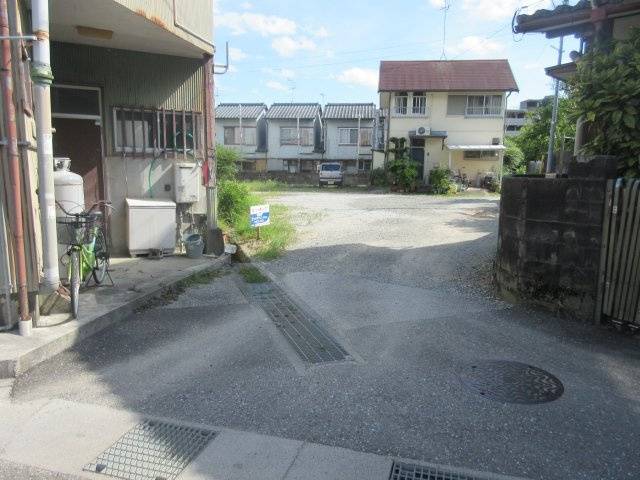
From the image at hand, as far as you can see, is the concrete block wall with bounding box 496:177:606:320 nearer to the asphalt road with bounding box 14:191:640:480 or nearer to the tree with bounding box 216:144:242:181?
the asphalt road with bounding box 14:191:640:480

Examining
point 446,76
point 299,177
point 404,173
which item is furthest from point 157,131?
point 299,177

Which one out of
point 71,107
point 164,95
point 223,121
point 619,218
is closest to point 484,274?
point 619,218

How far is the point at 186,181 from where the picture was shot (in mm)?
8805

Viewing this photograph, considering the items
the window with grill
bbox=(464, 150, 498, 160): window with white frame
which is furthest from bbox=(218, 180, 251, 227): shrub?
bbox=(464, 150, 498, 160): window with white frame

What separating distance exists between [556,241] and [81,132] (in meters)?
7.36

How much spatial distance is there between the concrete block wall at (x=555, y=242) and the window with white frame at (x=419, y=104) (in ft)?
80.6

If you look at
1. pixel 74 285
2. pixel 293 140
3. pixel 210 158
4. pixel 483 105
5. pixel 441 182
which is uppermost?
pixel 483 105

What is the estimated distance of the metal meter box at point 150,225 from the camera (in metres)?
8.29

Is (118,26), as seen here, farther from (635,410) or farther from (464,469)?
(635,410)

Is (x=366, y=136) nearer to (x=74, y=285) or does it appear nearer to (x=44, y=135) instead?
(x=74, y=285)

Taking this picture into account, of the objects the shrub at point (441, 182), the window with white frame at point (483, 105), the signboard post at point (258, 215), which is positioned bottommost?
the signboard post at point (258, 215)

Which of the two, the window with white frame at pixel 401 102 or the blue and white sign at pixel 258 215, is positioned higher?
the window with white frame at pixel 401 102

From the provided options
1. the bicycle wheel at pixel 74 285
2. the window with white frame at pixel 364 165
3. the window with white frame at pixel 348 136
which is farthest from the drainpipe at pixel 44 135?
the window with white frame at pixel 364 165

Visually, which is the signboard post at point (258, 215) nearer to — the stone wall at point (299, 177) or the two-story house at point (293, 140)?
the stone wall at point (299, 177)
